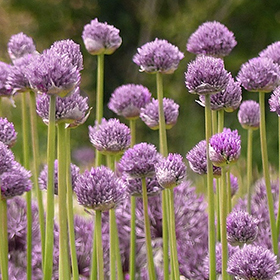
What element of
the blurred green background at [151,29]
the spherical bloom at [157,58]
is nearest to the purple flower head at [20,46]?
the spherical bloom at [157,58]

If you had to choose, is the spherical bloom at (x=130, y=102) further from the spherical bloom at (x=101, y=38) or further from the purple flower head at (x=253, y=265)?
the purple flower head at (x=253, y=265)

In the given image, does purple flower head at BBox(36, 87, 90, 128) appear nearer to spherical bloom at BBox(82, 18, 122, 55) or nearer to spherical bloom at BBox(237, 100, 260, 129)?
spherical bloom at BBox(82, 18, 122, 55)

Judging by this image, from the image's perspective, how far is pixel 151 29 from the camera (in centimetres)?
557

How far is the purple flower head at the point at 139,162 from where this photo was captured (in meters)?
0.93

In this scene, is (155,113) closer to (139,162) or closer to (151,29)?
(139,162)

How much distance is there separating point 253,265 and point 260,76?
0.36 metres

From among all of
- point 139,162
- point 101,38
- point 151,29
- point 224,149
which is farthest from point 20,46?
point 151,29

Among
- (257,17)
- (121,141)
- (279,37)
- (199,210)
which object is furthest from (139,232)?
(257,17)

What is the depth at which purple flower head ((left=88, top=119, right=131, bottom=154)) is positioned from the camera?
0.97 metres

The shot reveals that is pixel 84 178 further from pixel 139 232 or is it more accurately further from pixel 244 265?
pixel 139 232

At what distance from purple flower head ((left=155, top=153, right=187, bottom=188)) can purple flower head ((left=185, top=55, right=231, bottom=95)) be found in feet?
0.34

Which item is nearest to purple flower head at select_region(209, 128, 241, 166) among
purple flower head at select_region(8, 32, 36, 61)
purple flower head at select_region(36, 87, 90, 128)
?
purple flower head at select_region(36, 87, 90, 128)

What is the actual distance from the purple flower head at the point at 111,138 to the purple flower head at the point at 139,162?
36 mm

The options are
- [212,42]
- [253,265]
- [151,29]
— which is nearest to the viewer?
[253,265]
